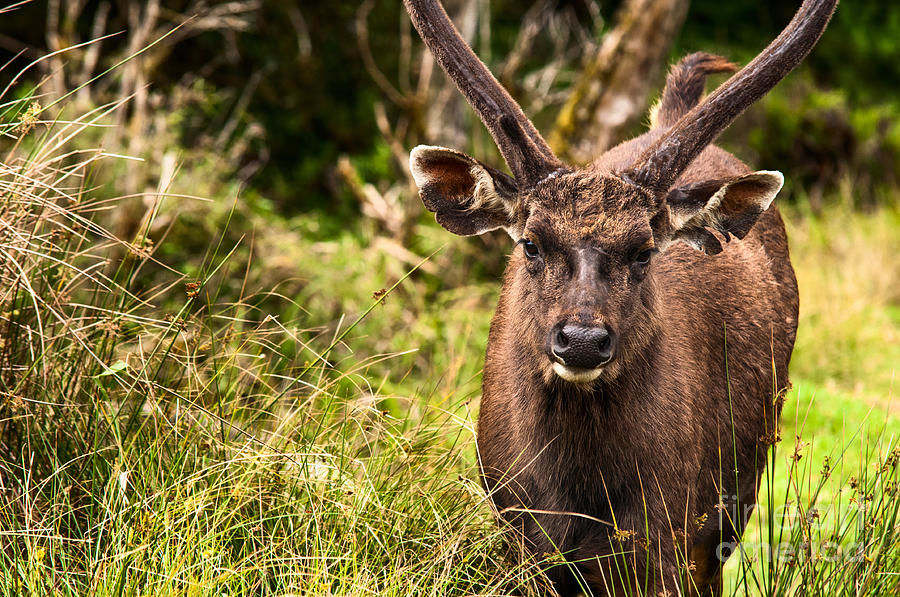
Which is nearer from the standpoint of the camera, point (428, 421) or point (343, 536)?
point (343, 536)

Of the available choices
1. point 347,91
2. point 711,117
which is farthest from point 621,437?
point 347,91

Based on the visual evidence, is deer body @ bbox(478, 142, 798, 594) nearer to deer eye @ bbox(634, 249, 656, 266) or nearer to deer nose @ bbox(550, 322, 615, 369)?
deer eye @ bbox(634, 249, 656, 266)

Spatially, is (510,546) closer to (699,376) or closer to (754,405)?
(699,376)

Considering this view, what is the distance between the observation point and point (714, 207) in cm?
416

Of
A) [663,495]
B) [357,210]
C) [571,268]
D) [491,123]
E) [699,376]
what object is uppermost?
[491,123]

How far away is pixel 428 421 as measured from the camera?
474cm

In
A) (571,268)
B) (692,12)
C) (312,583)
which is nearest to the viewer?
(312,583)

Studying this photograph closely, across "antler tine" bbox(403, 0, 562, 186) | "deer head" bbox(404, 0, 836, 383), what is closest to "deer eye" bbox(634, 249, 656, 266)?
"deer head" bbox(404, 0, 836, 383)

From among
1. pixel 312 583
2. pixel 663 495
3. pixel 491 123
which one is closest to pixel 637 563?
pixel 663 495

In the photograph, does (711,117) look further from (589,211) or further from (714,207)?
(589,211)

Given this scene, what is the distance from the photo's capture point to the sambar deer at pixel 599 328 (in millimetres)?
3871

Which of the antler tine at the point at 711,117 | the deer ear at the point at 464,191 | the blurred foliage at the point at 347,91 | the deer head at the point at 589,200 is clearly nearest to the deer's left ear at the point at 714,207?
the deer head at the point at 589,200

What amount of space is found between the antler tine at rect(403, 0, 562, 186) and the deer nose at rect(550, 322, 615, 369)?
2.40 feet

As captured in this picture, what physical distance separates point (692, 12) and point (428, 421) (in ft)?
46.0
